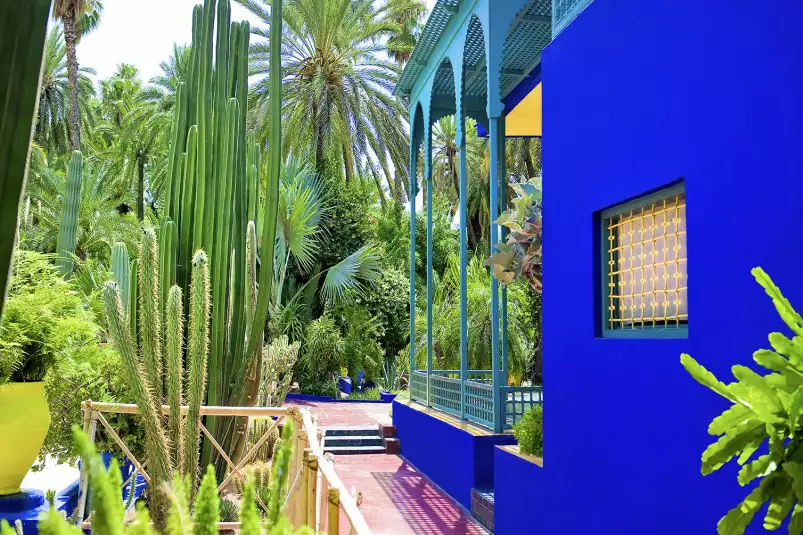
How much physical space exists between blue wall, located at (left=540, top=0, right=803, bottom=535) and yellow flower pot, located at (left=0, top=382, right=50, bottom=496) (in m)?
3.87

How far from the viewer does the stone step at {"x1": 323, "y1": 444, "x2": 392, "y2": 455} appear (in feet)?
41.1

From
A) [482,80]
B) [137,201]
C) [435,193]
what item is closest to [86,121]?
[137,201]

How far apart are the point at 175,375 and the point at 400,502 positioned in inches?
210

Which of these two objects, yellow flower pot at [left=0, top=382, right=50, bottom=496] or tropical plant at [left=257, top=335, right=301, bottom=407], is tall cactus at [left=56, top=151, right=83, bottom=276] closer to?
tropical plant at [left=257, top=335, right=301, bottom=407]

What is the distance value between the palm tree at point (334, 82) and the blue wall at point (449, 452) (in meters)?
9.97

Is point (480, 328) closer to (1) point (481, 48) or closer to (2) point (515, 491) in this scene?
(1) point (481, 48)

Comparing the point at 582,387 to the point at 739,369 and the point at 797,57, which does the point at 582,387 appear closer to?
the point at 797,57

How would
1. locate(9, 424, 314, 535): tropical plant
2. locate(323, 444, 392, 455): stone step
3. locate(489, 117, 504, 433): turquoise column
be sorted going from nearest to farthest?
locate(9, 424, 314, 535): tropical plant
locate(489, 117, 504, 433): turquoise column
locate(323, 444, 392, 455): stone step

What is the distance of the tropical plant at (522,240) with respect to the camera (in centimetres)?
735

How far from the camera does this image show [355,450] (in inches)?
497

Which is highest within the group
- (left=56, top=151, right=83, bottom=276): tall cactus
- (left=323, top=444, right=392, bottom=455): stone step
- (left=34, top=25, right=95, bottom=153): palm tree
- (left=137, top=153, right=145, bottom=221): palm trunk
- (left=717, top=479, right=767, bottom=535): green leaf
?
(left=34, top=25, right=95, bottom=153): palm tree

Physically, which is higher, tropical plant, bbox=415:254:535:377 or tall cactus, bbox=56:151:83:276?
tall cactus, bbox=56:151:83:276

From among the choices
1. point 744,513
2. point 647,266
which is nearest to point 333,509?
point 744,513

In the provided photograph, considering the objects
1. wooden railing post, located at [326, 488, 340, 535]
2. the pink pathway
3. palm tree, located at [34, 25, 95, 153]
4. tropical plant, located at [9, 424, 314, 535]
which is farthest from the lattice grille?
palm tree, located at [34, 25, 95, 153]
